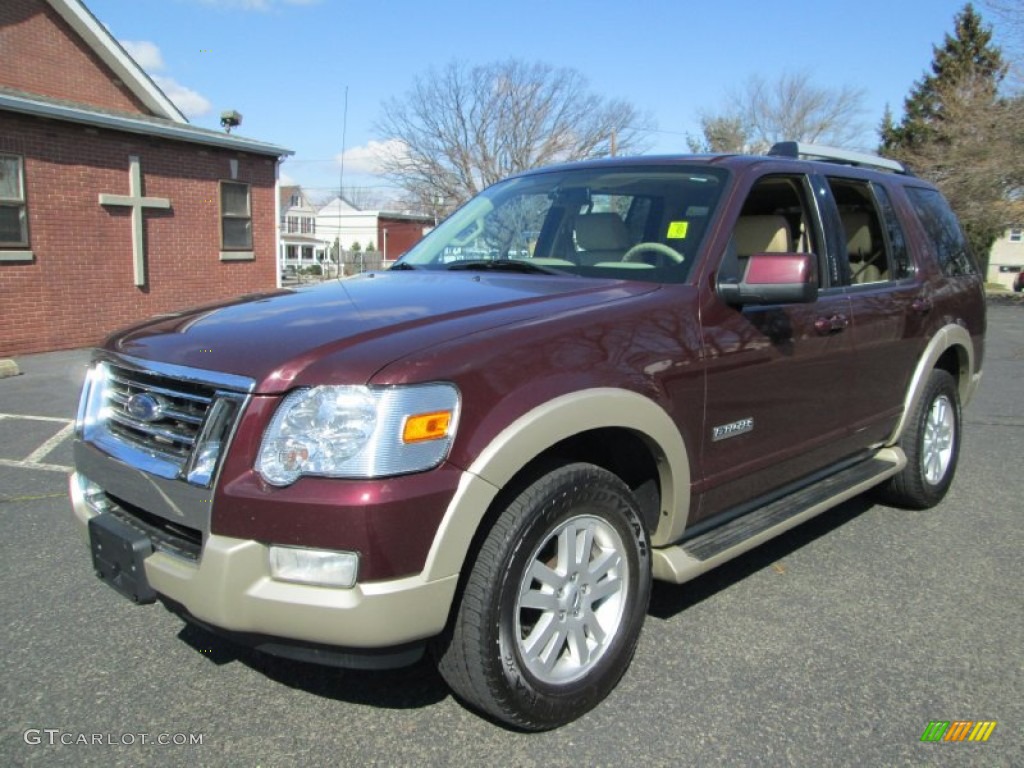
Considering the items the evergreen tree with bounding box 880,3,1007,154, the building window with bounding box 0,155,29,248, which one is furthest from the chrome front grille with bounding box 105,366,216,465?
the evergreen tree with bounding box 880,3,1007,154

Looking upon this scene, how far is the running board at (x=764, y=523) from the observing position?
2.95 metres

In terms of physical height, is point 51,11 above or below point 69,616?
above

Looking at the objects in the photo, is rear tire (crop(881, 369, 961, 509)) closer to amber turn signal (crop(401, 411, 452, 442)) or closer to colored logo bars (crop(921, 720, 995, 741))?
colored logo bars (crop(921, 720, 995, 741))

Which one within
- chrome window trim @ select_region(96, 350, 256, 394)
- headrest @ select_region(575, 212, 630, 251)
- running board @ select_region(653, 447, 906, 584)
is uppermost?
headrest @ select_region(575, 212, 630, 251)

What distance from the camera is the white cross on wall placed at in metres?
12.6

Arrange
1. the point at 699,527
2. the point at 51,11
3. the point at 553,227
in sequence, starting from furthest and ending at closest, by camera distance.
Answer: the point at 51,11 < the point at 553,227 < the point at 699,527

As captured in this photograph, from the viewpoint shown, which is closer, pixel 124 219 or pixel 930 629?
pixel 930 629

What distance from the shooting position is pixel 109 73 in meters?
15.0

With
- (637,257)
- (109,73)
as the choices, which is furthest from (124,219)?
(637,257)

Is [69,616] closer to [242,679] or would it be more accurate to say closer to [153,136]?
[242,679]

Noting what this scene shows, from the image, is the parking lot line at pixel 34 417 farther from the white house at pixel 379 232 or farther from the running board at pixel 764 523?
the white house at pixel 379 232

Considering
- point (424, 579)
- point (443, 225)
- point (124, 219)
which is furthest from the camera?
point (124, 219)

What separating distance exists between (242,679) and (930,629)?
267 cm

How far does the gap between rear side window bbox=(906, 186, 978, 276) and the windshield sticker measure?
84.0 inches
